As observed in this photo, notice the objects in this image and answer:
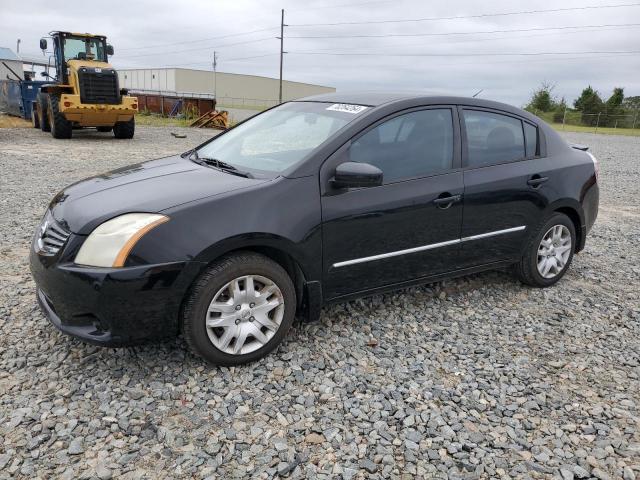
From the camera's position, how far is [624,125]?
41531mm

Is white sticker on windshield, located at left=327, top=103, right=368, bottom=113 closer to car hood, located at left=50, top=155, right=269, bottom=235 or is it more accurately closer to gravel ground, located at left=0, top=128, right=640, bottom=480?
car hood, located at left=50, top=155, right=269, bottom=235

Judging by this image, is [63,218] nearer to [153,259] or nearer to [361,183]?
[153,259]

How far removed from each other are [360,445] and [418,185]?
182 centimetres

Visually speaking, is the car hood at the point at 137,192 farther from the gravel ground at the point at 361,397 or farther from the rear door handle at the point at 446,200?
the rear door handle at the point at 446,200

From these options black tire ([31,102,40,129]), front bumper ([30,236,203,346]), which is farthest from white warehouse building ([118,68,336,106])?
front bumper ([30,236,203,346])

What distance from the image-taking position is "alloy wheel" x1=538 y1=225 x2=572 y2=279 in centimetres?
450

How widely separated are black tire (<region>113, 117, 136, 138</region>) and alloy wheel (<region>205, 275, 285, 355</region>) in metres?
15.0

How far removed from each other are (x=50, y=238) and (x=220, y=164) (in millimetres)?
1185

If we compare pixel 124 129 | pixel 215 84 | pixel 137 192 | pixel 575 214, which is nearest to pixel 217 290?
pixel 137 192

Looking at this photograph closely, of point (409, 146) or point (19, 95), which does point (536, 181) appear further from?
point (19, 95)

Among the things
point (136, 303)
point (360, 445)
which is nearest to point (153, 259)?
point (136, 303)

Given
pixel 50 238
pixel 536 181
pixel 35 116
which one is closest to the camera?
pixel 50 238

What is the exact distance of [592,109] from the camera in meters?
48.7

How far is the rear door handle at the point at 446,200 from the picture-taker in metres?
3.69
